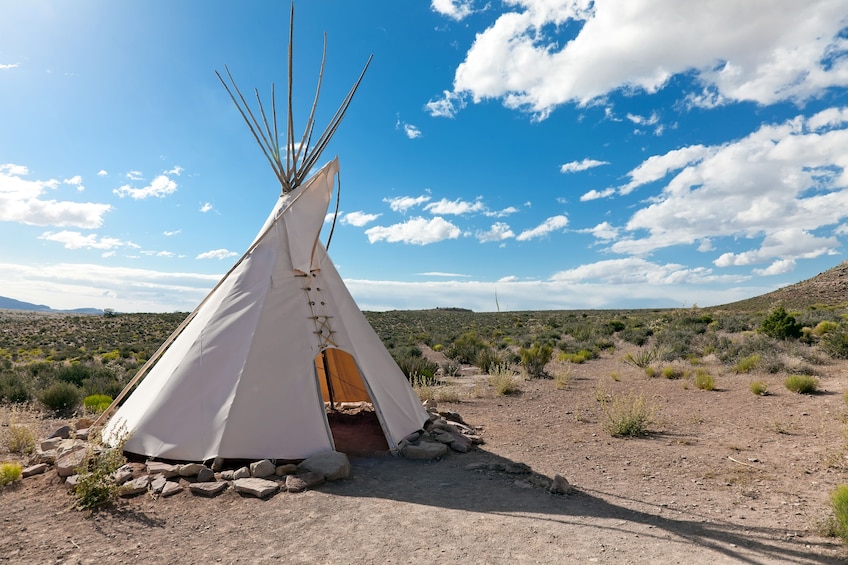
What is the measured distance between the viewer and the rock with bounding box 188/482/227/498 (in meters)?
5.84

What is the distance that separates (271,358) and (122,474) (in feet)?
6.97

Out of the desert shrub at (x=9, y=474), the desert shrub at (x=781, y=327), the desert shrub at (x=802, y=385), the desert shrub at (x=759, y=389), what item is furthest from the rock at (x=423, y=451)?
the desert shrub at (x=781, y=327)

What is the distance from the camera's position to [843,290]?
145ft

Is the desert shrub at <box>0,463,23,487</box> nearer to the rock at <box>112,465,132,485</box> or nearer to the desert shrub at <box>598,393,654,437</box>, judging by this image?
the rock at <box>112,465,132,485</box>

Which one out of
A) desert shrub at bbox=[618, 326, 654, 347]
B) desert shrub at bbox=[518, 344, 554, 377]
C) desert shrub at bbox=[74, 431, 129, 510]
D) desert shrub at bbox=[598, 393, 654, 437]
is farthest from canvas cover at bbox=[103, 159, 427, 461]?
desert shrub at bbox=[618, 326, 654, 347]

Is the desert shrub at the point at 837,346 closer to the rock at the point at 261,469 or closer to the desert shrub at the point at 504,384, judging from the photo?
the desert shrub at the point at 504,384

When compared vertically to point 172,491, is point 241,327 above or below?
above

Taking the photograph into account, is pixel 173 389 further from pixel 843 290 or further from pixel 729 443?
pixel 843 290

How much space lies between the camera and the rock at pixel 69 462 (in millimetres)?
6281

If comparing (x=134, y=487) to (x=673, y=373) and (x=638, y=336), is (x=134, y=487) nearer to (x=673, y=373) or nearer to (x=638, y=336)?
(x=673, y=373)

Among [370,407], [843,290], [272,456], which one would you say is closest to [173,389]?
[272,456]

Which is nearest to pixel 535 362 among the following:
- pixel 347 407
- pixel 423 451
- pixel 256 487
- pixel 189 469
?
pixel 347 407

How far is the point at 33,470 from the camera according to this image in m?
6.59

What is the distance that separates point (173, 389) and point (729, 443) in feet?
27.7
